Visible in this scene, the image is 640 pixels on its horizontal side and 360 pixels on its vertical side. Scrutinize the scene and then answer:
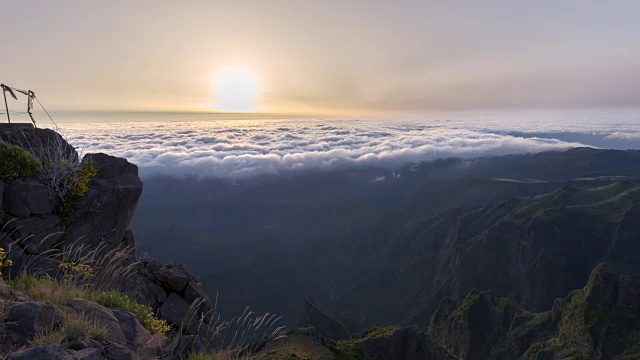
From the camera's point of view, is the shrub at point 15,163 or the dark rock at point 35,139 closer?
the shrub at point 15,163

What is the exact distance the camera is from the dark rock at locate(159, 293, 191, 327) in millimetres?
15227

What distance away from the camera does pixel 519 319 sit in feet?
405

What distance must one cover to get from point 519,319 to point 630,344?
130ft

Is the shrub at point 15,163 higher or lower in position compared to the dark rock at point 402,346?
higher

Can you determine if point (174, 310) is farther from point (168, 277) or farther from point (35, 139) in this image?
point (35, 139)

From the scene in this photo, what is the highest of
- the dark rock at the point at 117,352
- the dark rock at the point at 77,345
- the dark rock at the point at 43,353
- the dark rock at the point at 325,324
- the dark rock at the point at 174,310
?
the dark rock at the point at 43,353

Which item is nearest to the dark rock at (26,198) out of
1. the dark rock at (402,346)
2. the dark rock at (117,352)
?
the dark rock at (117,352)

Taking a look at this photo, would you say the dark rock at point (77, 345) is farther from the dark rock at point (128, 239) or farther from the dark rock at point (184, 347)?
the dark rock at point (128, 239)

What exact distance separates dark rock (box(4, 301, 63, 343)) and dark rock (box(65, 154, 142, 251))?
10.2 metres

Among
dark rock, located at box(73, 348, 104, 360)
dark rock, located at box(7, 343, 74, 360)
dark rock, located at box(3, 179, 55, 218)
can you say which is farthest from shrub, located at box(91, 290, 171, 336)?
dark rock, located at box(3, 179, 55, 218)

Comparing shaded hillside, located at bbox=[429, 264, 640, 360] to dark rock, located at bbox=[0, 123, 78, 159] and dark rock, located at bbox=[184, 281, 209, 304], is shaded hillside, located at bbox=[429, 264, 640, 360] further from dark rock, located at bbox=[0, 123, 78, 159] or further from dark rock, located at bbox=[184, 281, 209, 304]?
dark rock, located at bbox=[0, 123, 78, 159]

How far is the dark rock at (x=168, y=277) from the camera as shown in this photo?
17.4m

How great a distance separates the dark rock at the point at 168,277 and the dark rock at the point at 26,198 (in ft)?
16.2

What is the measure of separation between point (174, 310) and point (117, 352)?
1017 centimetres
